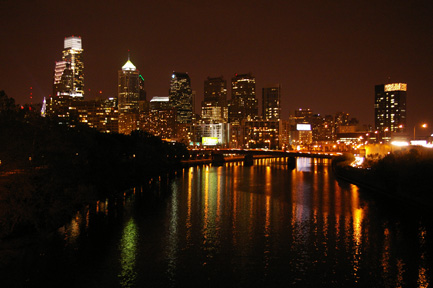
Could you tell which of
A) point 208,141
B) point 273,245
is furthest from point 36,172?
point 208,141

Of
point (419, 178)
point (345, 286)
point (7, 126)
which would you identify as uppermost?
point (7, 126)

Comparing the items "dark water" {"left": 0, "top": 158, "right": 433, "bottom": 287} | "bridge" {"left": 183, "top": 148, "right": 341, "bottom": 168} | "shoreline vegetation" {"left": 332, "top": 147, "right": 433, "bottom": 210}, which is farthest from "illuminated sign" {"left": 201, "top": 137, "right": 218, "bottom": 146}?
"dark water" {"left": 0, "top": 158, "right": 433, "bottom": 287}

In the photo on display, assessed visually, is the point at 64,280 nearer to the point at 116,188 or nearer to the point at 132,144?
the point at 116,188

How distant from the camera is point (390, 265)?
22078mm

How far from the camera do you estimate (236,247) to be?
25328 mm

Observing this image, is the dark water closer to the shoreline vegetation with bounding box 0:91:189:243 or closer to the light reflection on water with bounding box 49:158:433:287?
the light reflection on water with bounding box 49:158:433:287

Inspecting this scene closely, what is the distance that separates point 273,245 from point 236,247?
2539mm

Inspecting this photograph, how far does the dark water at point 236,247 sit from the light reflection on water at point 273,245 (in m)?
0.06

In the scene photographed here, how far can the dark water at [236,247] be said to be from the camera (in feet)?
66.1

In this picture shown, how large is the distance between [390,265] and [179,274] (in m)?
12.1

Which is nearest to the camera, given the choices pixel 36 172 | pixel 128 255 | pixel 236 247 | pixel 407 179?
pixel 128 255

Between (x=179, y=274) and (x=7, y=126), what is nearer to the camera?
(x=179, y=274)

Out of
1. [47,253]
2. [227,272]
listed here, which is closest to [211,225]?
[227,272]

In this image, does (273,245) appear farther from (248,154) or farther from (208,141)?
(208,141)
